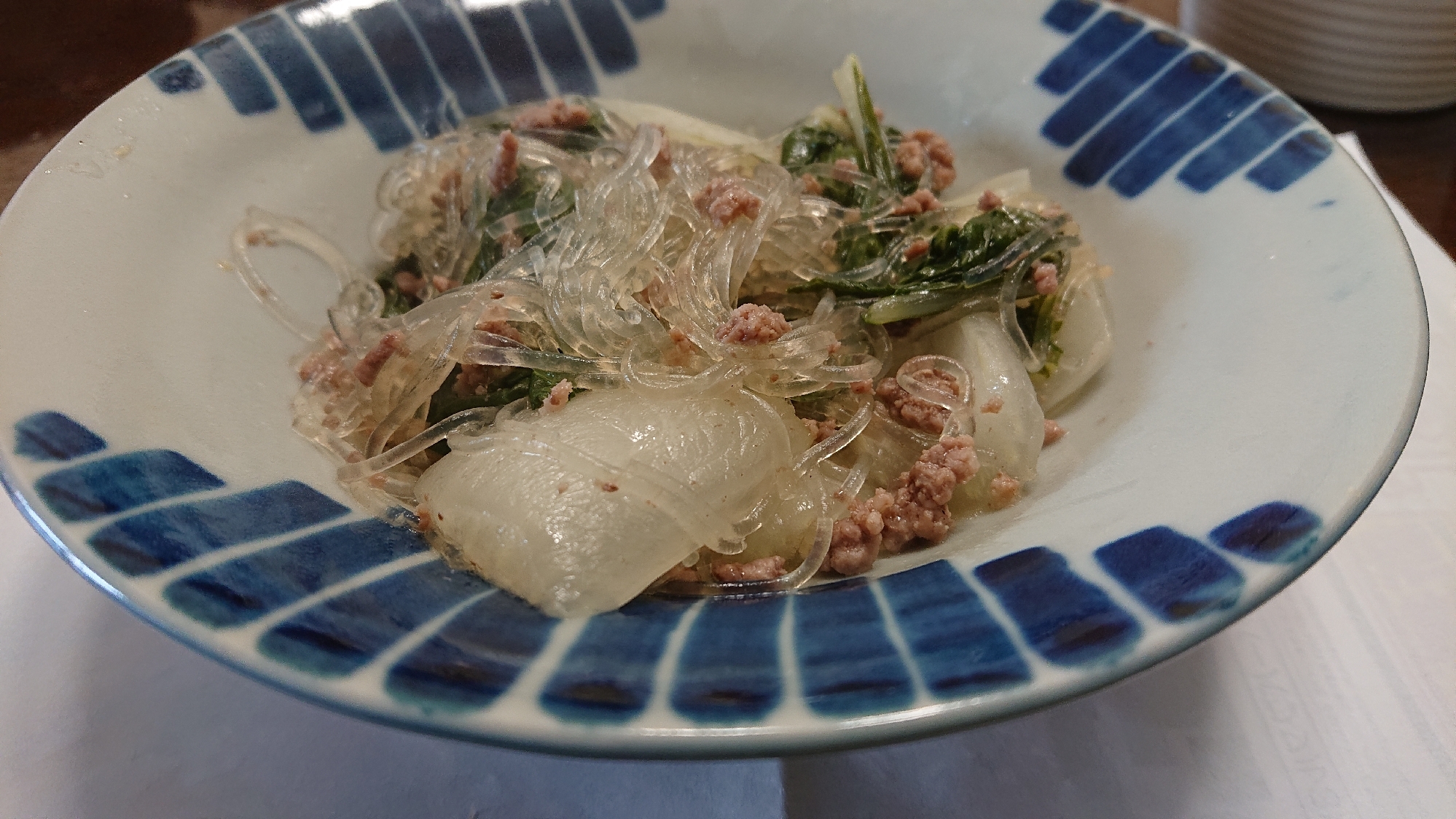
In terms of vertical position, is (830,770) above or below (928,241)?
below

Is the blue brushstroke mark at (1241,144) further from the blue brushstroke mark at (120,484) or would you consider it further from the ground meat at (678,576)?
the blue brushstroke mark at (120,484)

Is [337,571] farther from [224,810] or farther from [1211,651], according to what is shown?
[1211,651]

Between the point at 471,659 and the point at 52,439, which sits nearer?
the point at 471,659

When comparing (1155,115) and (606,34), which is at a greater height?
Result: (606,34)

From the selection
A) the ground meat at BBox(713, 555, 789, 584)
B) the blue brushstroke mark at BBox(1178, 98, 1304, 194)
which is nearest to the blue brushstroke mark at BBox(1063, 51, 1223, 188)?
the blue brushstroke mark at BBox(1178, 98, 1304, 194)

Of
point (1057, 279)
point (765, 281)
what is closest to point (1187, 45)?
point (1057, 279)

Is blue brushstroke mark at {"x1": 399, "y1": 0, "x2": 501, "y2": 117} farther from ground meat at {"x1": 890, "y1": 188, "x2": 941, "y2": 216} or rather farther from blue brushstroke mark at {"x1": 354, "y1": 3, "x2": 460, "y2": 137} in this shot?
ground meat at {"x1": 890, "y1": 188, "x2": 941, "y2": 216}

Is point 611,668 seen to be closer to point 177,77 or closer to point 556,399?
point 556,399

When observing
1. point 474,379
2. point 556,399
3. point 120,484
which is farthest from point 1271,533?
point 120,484
